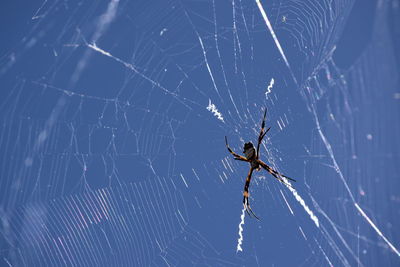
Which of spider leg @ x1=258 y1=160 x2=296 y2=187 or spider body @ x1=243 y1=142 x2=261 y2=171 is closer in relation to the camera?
spider leg @ x1=258 y1=160 x2=296 y2=187

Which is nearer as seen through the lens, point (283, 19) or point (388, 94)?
point (388, 94)

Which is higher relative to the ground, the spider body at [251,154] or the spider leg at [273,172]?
the spider body at [251,154]

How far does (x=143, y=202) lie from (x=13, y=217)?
2368 millimetres

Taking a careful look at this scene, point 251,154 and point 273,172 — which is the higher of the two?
point 251,154

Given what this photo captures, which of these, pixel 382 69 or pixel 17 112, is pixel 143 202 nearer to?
pixel 17 112

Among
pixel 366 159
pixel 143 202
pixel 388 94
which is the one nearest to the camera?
pixel 388 94

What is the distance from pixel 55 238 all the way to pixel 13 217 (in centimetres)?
85

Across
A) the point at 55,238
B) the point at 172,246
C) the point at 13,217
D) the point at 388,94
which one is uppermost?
the point at 388,94

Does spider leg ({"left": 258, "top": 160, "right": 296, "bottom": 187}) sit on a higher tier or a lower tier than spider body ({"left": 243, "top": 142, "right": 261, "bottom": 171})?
lower

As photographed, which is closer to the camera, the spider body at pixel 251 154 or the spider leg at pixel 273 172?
the spider leg at pixel 273 172

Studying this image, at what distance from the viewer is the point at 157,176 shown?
28.9ft

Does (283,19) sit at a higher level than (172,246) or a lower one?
higher

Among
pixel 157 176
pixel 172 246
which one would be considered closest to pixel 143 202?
pixel 157 176

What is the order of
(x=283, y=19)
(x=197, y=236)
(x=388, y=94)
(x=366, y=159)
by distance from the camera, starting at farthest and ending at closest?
(x=197, y=236) < (x=283, y=19) < (x=366, y=159) < (x=388, y=94)
